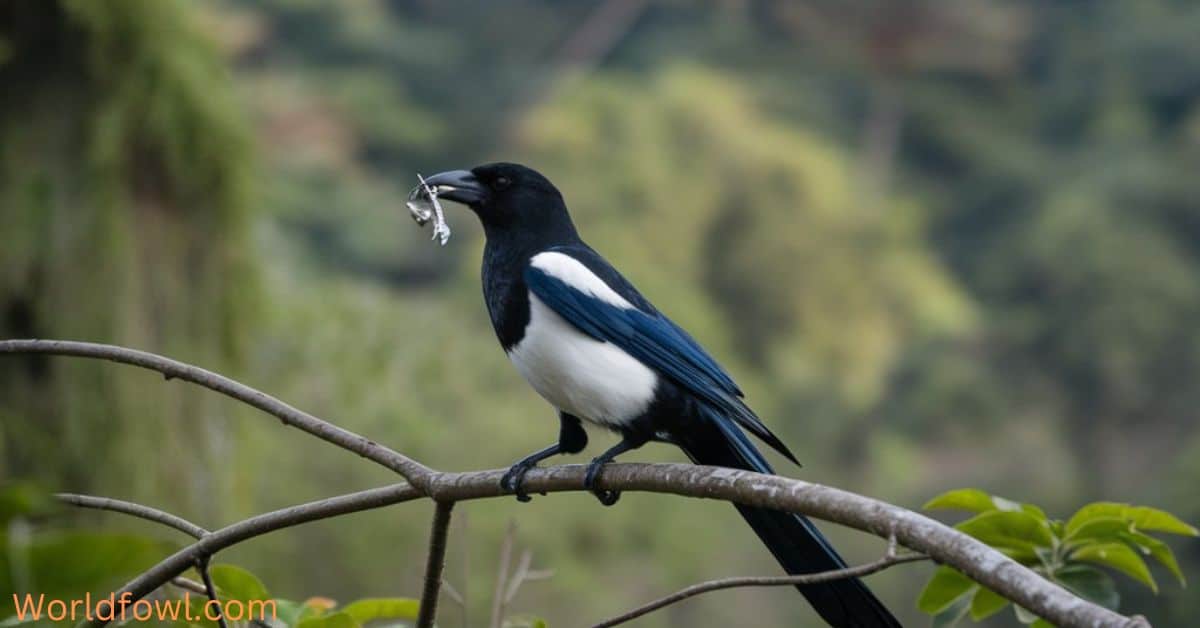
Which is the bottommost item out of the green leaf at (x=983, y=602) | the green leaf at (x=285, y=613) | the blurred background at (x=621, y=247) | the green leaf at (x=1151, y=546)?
the green leaf at (x=983, y=602)

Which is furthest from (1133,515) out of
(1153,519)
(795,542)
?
(795,542)

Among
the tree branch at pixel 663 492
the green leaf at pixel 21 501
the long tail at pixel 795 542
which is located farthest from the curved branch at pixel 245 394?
the green leaf at pixel 21 501

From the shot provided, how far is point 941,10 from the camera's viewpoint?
23.8 metres

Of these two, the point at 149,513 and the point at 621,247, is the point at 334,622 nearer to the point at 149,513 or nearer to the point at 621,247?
the point at 149,513

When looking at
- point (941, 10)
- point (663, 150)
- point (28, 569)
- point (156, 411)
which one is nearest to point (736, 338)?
point (663, 150)

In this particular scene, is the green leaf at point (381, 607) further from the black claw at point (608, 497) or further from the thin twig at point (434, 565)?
the black claw at point (608, 497)

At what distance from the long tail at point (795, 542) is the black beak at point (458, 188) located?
0.51m

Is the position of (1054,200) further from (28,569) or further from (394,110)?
(28,569)

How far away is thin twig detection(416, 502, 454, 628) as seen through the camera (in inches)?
54.5

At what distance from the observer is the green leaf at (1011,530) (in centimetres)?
143

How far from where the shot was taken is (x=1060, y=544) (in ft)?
4.78

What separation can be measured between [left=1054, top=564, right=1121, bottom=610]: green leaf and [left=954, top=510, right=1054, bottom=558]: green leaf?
0.04 meters

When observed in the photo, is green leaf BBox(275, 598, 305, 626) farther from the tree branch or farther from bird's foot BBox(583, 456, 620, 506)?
bird's foot BBox(583, 456, 620, 506)

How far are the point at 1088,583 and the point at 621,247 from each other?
1657cm
